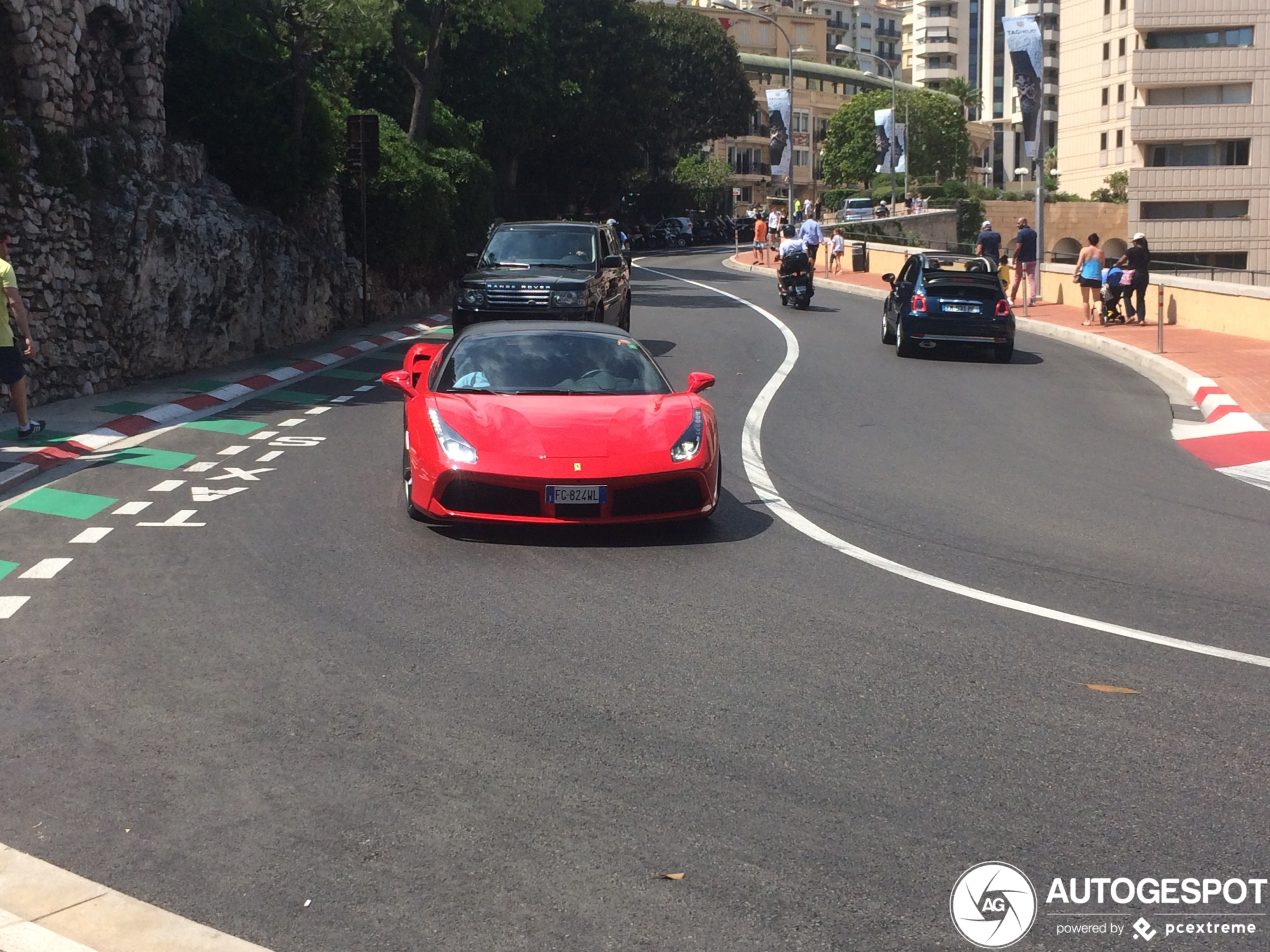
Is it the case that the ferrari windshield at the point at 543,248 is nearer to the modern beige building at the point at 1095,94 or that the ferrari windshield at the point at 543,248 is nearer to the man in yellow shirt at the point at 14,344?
the man in yellow shirt at the point at 14,344

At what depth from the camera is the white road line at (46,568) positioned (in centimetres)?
867

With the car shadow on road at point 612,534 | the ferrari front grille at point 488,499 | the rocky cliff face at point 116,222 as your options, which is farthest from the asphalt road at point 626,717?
the rocky cliff face at point 116,222

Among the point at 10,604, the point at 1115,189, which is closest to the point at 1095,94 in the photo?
the point at 1115,189

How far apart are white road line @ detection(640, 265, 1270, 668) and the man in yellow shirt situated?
651 centimetres

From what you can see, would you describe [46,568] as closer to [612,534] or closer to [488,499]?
[488,499]

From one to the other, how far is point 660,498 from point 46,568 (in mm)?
3751

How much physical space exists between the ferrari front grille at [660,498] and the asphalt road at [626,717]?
0.27 m

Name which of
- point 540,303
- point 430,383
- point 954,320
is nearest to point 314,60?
point 540,303

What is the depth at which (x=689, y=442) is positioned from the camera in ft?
31.5

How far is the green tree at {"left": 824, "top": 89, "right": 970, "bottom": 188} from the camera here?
4936 inches

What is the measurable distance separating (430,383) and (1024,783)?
6.33 meters

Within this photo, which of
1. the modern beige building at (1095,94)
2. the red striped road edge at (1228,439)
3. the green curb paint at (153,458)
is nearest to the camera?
the green curb paint at (153,458)

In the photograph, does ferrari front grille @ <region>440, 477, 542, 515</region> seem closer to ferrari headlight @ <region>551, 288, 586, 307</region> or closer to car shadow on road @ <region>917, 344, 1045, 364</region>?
ferrari headlight @ <region>551, 288, 586, 307</region>

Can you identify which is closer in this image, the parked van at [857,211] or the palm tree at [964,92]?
the parked van at [857,211]
